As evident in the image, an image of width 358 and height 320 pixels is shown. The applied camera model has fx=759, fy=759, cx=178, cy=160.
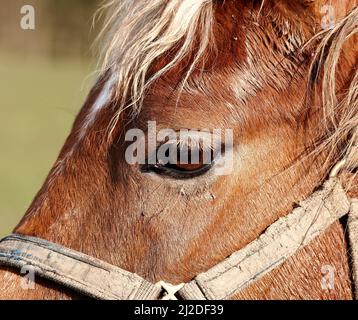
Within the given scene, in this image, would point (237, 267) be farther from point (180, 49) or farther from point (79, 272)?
point (180, 49)

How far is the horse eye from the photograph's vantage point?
93.0 inches

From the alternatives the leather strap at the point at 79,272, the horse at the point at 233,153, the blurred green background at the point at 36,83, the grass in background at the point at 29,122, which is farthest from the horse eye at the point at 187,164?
the blurred green background at the point at 36,83

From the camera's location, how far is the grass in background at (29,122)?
→ 10.9 meters

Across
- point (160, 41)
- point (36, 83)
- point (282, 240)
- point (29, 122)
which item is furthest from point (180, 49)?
point (36, 83)

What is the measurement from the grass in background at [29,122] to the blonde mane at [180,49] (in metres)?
6.87

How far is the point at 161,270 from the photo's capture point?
2357 millimetres

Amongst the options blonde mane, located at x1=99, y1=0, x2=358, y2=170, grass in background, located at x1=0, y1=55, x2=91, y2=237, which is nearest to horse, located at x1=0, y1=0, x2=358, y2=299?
blonde mane, located at x1=99, y1=0, x2=358, y2=170

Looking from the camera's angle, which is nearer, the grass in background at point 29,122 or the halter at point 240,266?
the halter at point 240,266

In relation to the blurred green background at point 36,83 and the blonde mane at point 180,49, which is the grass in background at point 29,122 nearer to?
the blurred green background at point 36,83

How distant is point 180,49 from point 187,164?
39 cm

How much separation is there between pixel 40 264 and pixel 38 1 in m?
14.9

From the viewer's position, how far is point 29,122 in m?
14.4

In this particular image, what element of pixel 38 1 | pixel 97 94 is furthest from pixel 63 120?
pixel 97 94

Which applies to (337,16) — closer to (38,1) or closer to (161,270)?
(161,270)
